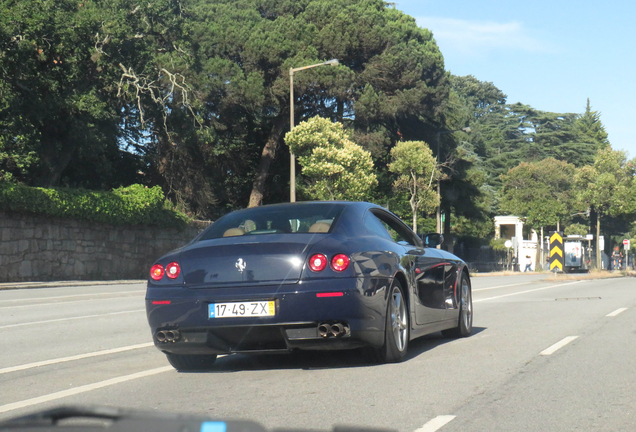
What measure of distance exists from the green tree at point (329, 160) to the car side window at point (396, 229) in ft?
76.8

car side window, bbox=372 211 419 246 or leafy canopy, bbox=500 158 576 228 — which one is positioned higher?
leafy canopy, bbox=500 158 576 228

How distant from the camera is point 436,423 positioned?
15.6 feet

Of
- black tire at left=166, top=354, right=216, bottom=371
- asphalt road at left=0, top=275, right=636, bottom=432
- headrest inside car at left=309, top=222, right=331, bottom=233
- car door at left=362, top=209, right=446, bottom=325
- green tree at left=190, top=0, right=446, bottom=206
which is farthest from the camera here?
green tree at left=190, top=0, right=446, bottom=206

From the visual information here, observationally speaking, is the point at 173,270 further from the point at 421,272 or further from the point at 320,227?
the point at 421,272

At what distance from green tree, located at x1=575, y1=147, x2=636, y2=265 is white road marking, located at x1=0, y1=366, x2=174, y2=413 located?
46.2m

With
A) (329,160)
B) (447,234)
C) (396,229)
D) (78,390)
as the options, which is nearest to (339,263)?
(396,229)

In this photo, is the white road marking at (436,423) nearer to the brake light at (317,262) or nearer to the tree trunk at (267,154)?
the brake light at (317,262)

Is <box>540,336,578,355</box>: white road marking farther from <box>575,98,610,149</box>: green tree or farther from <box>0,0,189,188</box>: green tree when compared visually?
<box>575,98,610,149</box>: green tree

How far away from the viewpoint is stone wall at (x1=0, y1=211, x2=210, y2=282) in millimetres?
24938

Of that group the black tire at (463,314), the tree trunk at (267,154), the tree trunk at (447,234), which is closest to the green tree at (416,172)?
the tree trunk at (267,154)

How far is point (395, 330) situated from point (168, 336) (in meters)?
1.93

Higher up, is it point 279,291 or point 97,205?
point 97,205

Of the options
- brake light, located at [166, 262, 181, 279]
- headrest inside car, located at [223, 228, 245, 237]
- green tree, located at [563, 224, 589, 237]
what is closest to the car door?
headrest inside car, located at [223, 228, 245, 237]

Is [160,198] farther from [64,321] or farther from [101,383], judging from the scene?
[101,383]
